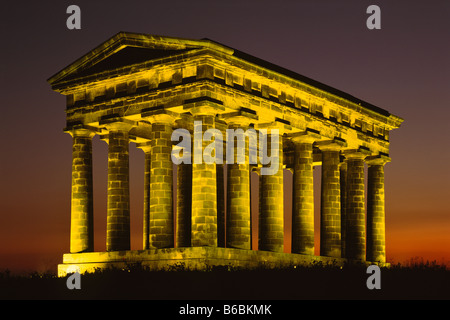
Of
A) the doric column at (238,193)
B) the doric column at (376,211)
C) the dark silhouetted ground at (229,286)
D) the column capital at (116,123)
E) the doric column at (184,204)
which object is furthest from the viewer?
the doric column at (376,211)

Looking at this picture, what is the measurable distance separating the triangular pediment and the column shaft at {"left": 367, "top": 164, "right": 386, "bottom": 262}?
90.8ft

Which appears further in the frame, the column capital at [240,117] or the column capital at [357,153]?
the column capital at [357,153]

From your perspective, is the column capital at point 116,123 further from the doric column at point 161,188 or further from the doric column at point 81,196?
the doric column at point 161,188

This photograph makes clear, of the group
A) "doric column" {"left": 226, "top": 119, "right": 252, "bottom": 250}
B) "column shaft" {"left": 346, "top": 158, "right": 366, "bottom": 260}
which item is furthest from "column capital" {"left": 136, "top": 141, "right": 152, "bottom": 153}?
"column shaft" {"left": 346, "top": 158, "right": 366, "bottom": 260}

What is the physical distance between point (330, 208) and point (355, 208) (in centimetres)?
530

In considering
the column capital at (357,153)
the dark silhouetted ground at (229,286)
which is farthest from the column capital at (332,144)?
the dark silhouetted ground at (229,286)

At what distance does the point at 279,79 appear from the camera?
7306 cm

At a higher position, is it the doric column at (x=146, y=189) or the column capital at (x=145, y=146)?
the column capital at (x=145, y=146)

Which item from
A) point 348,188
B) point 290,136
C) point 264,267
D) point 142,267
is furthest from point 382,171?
point 142,267

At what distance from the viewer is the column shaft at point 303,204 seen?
76.3m

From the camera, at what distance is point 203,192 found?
65.0 meters

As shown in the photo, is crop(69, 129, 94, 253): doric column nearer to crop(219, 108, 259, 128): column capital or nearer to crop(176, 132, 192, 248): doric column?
crop(176, 132, 192, 248): doric column

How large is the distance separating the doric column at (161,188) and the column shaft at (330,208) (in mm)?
17728

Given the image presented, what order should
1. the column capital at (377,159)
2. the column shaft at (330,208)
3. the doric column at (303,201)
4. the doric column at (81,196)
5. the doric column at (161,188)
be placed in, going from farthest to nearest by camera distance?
the column capital at (377,159) < the column shaft at (330,208) < the doric column at (303,201) < the doric column at (81,196) < the doric column at (161,188)
